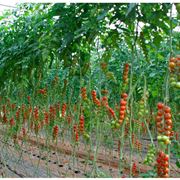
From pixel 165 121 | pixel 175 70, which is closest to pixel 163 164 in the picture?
pixel 165 121

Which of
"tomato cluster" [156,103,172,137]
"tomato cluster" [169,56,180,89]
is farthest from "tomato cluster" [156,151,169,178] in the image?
"tomato cluster" [169,56,180,89]

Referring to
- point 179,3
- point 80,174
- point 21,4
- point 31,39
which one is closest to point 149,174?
point 179,3

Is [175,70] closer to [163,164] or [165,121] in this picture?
[165,121]

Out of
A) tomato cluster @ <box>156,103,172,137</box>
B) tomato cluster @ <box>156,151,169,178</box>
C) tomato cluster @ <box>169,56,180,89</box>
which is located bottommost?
tomato cluster @ <box>156,151,169,178</box>

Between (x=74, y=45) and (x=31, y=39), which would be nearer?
(x=74, y=45)

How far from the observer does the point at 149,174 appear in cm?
160

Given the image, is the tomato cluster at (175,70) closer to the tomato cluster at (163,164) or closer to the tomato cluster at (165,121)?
the tomato cluster at (165,121)

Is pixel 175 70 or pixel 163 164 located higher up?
pixel 175 70

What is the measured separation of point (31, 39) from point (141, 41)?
709 millimetres

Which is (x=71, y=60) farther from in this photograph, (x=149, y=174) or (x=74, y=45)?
(x=149, y=174)

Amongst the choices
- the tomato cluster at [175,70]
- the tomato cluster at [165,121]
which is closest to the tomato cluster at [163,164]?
the tomato cluster at [165,121]

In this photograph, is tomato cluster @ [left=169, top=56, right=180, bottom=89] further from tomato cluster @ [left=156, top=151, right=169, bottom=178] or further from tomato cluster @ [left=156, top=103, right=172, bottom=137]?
tomato cluster @ [left=156, top=151, right=169, bottom=178]

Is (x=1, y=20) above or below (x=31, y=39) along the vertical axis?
above

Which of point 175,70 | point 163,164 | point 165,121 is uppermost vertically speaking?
point 175,70
